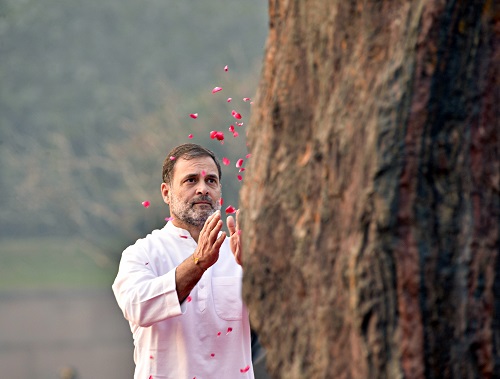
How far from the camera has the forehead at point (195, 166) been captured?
19.1 feet

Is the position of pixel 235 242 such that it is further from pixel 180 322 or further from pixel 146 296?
pixel 180 322

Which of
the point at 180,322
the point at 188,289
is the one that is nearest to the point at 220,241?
the point at 188,289

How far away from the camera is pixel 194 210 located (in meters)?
5.82

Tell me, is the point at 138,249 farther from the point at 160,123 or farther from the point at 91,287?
the point at 91,287

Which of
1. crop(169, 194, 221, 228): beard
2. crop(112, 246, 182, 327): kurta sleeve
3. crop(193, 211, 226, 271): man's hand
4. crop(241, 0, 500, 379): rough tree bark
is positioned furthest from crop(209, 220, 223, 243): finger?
crop(241, 0, 500, 379): rough tree bark

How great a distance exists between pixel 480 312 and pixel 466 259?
0.47 feet

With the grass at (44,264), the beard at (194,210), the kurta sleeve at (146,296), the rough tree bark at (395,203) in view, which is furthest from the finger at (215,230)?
the grass at (44,264)

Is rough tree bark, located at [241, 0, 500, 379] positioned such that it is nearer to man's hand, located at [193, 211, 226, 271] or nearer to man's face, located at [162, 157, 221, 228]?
man's hand, located at [193, 211, 226, 271]

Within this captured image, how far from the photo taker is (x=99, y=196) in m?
35.1

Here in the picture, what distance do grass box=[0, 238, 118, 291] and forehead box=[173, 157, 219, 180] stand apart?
1295 inches

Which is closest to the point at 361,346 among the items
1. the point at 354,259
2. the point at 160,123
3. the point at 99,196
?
Answer: the point at 354,259

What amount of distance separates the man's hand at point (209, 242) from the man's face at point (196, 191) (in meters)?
0.65

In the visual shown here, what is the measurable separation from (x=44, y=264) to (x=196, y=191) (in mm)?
35814

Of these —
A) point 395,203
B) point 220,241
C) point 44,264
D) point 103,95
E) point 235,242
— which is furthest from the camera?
point 44,264
